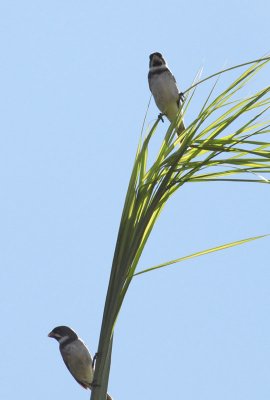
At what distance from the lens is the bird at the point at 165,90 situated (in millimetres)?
5535

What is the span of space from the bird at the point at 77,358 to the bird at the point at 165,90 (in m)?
1.47

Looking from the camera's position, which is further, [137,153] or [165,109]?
[165,109]

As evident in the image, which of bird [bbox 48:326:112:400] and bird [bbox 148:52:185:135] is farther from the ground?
bird [bbox 148:52:185:135]

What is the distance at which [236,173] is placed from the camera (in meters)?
2.20

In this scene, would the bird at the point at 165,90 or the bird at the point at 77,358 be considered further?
the bird at the point at 165,90

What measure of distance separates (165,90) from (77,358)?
185 cm

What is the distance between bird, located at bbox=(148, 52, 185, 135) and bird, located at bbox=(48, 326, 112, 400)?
147 centimetres

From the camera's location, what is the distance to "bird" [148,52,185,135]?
554 centimetres

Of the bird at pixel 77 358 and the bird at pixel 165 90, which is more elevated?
the bird at pixel 165 90

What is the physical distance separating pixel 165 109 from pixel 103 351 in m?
3.85

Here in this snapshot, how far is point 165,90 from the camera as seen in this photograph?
18.4 ft

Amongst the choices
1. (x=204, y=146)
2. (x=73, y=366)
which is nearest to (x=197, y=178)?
(x=204, y=146)

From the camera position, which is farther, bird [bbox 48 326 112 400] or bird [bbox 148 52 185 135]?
bird [bbox 148 52 185 135]

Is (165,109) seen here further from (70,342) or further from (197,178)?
(197,178)
